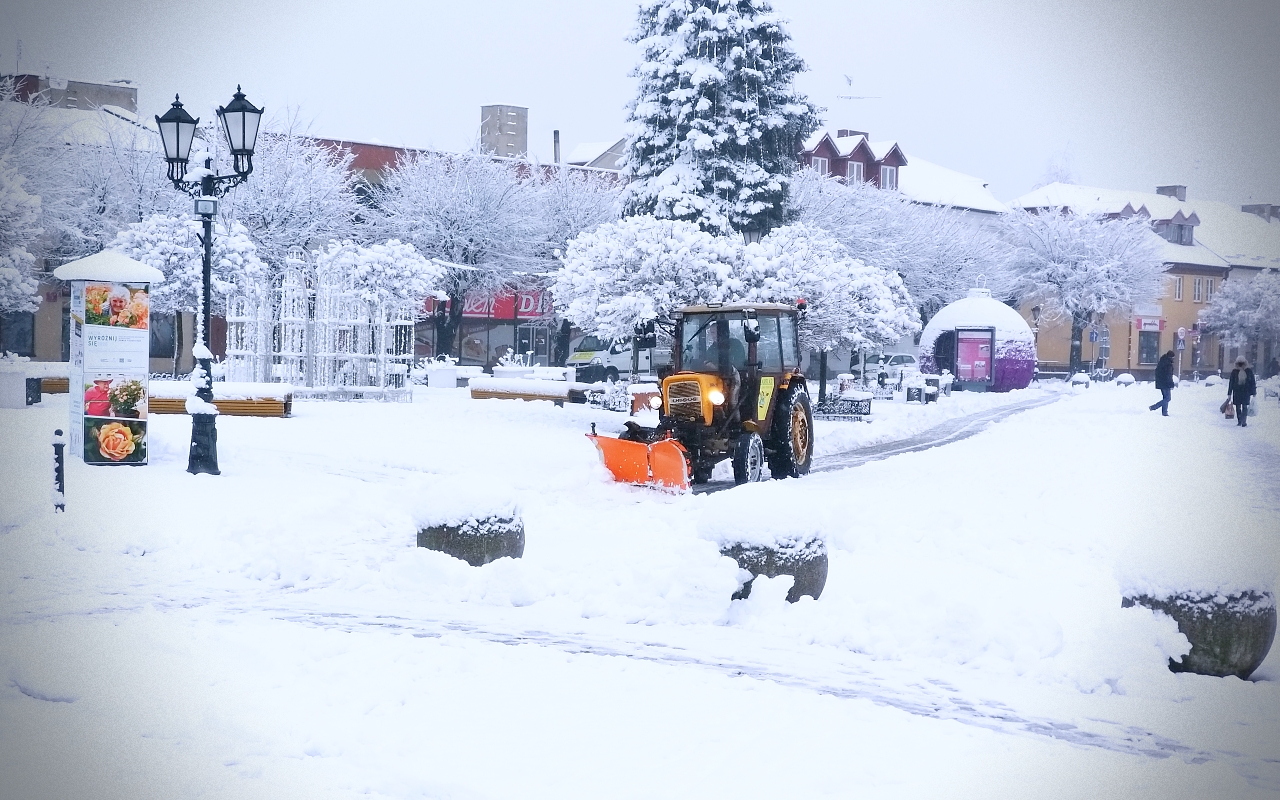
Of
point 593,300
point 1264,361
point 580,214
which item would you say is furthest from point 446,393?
point 1264,361

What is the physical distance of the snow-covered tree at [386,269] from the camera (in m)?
30.3

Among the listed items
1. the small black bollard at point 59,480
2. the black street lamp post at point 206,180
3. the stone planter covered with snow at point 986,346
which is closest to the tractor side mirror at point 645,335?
the black street lamp post at point 206,180

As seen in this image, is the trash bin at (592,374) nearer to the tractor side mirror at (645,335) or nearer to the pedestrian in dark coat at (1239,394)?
the pedestrian in dark coat at (1239,394)

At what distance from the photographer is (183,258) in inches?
1152

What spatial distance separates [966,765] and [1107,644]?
1987 millimetres

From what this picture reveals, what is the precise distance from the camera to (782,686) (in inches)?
243

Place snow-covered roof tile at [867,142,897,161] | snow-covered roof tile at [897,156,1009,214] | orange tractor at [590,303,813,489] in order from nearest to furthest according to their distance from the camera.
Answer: orange tractor at [590,303,813,489] < snow-covered roof tile at [867,142,897,161] < snow-covered roof tile at [897,156,1009,214]

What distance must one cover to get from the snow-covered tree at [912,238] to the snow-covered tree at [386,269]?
13.6 m

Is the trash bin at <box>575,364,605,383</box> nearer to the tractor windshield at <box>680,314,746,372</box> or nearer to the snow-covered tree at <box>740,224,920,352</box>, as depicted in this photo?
the snow-covered tree at <box>740,224,920,352</box>

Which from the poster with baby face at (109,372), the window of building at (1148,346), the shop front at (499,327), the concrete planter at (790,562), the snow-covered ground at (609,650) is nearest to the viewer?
the snow-covered ground at (609,650)

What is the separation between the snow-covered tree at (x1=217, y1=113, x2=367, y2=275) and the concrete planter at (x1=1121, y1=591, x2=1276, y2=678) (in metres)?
32.6

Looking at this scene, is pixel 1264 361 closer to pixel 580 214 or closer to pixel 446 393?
pixel 446 393

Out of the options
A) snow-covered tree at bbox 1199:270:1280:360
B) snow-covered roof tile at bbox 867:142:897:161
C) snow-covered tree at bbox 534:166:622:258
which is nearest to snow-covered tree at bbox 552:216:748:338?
snow-covered tree at bbox 1199:270:1280:360

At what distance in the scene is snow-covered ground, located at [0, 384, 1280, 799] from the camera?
504cm
